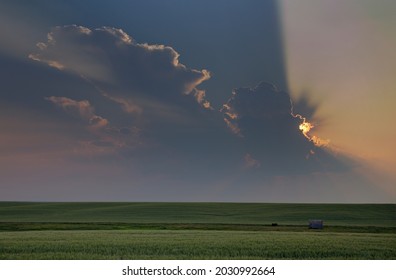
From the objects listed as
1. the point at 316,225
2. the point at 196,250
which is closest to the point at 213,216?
the point at 316,225

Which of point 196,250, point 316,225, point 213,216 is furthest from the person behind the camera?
point 213,216

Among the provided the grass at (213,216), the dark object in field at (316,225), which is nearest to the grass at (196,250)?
the dark object in field at (316,225)

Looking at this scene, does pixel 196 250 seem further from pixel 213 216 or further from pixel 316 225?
pixel 213 216

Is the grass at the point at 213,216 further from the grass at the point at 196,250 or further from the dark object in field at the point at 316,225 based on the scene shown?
the grass at the point at 196,250

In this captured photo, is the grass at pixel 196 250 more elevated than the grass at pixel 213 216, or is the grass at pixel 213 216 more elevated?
the grass at pixel 213 216

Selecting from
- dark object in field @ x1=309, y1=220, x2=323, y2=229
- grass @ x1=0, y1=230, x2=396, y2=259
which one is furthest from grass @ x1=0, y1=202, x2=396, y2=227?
grass @ x1=0, y1=230, x2=396, y2=259

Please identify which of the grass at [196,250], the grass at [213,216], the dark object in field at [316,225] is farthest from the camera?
the grass at [213,216]

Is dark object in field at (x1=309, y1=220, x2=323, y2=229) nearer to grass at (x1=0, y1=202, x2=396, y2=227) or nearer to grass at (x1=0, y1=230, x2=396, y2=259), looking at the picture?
grass at (x1=0, y1=202, x2=396, y2=227)

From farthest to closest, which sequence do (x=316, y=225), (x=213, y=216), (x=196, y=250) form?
1. (x=213, y=216)
2. (x=316, y=225)
3. (x=196, y=250)
